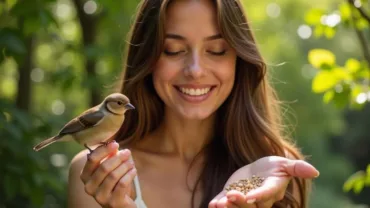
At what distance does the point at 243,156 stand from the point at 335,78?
76 centimetres

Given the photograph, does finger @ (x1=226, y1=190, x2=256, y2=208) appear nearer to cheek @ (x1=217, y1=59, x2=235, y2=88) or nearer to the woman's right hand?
the woman's right hand

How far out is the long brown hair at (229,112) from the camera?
12.1 feet

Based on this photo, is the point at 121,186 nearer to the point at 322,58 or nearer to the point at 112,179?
the point at 112,179

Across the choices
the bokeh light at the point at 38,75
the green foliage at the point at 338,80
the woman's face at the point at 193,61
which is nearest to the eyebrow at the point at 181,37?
the woman's face at the point at 193,61

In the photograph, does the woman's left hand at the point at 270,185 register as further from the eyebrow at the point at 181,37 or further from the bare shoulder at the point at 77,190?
the bare shoulder at the point at 77,190

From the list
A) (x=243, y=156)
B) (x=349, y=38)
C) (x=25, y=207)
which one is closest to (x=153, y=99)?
(x=243, y=156)

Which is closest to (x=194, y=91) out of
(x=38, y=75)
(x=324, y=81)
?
(x=324, y=81)

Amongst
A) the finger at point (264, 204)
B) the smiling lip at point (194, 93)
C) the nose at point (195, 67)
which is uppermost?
the nose at point (195, 67)

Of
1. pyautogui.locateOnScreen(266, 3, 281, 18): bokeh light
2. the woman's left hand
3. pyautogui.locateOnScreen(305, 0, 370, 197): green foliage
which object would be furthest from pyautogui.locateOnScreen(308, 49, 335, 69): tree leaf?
pyautogui.locateOnScreen(266, 3, 281, 18): bokeh light

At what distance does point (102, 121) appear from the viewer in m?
2.96

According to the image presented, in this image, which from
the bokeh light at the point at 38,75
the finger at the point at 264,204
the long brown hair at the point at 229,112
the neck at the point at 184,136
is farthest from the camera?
the bokeh light at the point at 38,75

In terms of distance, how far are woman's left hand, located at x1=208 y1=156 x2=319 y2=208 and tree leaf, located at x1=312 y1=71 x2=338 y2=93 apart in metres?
1.09

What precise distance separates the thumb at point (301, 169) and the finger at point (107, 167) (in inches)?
24.2

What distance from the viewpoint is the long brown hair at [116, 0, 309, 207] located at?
368 cm
